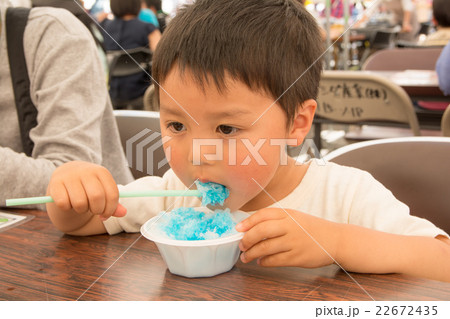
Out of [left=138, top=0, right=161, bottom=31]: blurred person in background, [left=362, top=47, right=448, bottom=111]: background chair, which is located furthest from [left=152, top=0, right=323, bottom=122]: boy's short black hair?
[left=362, top=47, right=448, bottom=111]: background chair

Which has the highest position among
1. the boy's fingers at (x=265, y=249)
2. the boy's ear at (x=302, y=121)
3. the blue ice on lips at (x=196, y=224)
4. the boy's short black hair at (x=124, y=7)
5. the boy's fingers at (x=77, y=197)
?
the boy's short black hair at (x=124, y=7)

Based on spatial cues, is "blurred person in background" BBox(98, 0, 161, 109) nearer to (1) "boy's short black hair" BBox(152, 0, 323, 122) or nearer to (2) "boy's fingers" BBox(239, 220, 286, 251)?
(1) "boy's short black hair" BBox(152, 0, 323, 122)

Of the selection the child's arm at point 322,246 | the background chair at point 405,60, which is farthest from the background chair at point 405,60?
the child's arm at point 322,246

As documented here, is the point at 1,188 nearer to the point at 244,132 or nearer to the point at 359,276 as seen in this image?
the point at 244,132

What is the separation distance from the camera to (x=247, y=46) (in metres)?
0.50

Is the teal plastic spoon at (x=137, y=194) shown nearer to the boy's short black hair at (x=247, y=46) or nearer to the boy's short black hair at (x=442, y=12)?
the boy's short black hair at (x=247, y=46)

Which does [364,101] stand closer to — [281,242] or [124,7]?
[124,7]

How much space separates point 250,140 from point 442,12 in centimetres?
239

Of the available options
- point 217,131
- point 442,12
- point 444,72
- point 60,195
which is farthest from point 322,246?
point 442,12

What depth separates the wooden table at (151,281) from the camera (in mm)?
395

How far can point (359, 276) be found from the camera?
17.0 inches

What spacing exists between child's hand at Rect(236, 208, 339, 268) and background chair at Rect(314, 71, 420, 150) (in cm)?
106

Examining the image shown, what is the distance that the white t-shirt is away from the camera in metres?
0.55
